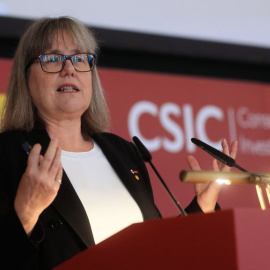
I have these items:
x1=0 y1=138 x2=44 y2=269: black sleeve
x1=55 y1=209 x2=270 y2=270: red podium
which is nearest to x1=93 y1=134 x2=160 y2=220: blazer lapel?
x1=0 y1=138 x2=44 y2=269: black sleeve

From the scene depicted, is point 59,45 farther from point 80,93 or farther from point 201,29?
point 201,29

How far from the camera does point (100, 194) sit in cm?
190

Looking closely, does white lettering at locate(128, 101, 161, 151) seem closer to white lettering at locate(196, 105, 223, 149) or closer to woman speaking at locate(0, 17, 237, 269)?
white lettering at locate(196, 105, 223, 149)

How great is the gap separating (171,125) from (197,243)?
2.37 metres

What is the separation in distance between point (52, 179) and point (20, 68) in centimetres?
67

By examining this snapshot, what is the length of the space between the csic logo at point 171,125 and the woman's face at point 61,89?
1482 mm

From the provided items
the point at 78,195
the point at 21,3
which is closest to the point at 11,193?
the point at 78,195

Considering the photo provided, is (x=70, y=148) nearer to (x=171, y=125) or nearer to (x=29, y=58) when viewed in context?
(x=29, y=58)

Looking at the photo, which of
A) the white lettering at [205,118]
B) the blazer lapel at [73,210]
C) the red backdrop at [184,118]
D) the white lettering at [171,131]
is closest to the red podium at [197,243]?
the blazer lapel at [73,210]

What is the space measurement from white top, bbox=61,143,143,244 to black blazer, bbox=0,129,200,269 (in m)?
0.03

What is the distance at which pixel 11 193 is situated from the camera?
1.75 meters

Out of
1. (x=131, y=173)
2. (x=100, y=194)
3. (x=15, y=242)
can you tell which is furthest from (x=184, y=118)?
(x=15, y=242)

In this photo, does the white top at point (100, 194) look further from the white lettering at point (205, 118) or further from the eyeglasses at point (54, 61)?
the white lettering at point (205, 118)

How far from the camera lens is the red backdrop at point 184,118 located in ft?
11.6
